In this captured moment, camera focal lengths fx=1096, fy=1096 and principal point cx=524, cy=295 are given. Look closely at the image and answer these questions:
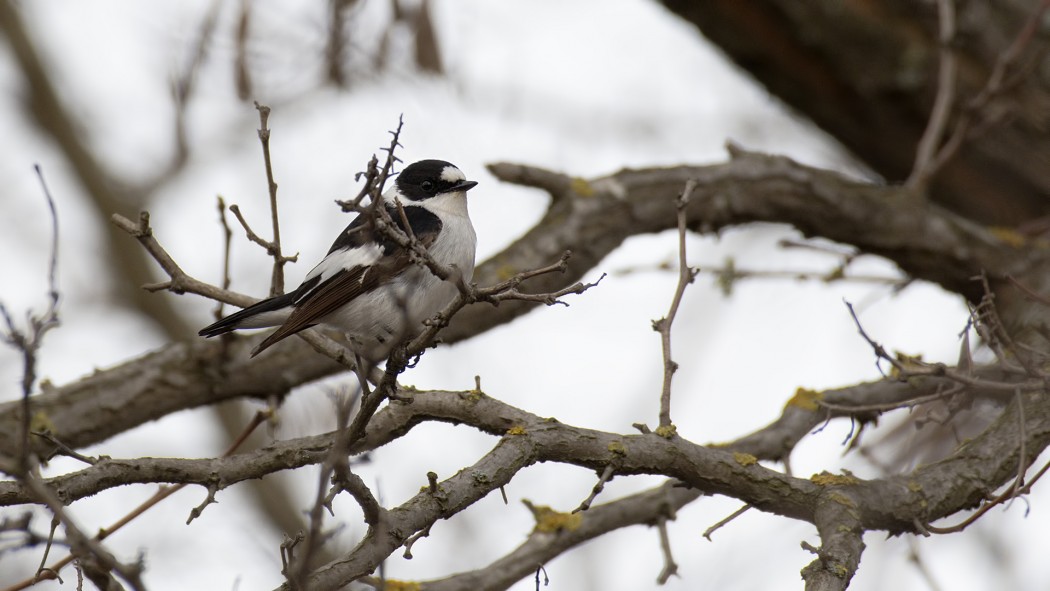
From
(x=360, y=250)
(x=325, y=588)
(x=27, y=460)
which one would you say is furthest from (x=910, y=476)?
(x=27, y=460)

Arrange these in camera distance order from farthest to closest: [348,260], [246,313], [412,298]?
[348,260], [412,298], [246,313]

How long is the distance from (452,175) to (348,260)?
0.96 metres

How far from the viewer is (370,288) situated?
4562mm

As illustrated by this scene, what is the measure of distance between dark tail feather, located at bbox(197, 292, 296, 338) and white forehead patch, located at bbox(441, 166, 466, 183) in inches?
53.8

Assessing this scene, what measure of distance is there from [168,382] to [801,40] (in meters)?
3.58

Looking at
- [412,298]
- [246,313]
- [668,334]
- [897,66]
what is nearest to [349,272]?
[412,298]

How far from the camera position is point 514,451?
9.91ft

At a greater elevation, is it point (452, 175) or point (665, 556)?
point (452, 175)

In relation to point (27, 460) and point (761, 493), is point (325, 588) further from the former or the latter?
point (761, 493)

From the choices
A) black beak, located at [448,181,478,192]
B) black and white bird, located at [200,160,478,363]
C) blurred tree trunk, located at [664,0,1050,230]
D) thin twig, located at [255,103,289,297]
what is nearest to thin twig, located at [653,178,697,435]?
black and white bird, located at [200,160,478,363]

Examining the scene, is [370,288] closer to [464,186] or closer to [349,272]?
[349,272]

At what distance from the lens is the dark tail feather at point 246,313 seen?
4191 millimetres

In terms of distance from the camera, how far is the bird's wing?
4.14 m

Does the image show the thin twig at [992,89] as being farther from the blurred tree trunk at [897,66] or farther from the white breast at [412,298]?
the white breast at [412,298]
